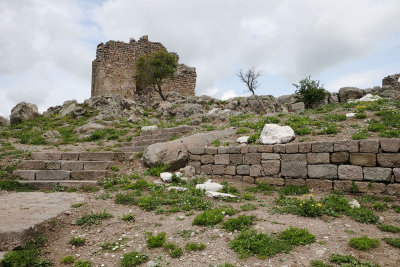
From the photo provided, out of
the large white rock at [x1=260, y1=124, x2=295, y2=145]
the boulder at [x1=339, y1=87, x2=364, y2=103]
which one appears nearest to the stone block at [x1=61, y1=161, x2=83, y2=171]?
the large white rock at [x1=260, y1=124, x2=295, y2=145]

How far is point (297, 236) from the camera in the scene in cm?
406

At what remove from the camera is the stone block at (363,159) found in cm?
596

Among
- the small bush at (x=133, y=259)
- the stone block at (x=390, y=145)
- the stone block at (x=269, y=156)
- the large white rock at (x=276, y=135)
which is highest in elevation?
the large white rock at (x=276, y=135)

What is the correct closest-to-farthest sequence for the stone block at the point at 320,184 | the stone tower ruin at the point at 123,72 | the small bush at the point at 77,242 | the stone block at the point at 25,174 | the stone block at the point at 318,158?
the small bush at the point at 77,242 → the stone block at the point at 320,184 → the stone block at the point at 318,158 → the stone block at the point at 25,174 → the stone tower ruin at the point at 123,72

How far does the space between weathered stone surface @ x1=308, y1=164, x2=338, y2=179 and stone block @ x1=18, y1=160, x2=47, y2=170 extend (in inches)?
326

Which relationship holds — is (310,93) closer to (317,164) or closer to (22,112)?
(317,164)

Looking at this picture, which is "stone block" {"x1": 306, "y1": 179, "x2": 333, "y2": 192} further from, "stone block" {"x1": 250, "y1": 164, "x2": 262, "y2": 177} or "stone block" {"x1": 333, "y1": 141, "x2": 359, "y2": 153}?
"stone block" {"x1": 250, "y1": 164, "x2": 262, "y2": 177}

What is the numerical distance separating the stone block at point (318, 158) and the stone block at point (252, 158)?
138 cm

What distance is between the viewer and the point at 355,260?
337 cm

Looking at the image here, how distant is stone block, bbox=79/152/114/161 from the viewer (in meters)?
9.45

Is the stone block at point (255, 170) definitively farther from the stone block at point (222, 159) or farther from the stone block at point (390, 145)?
the stone block at point (390, 145)

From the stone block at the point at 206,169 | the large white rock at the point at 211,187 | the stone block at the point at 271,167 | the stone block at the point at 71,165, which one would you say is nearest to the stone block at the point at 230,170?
the stone block at the point at 206,169

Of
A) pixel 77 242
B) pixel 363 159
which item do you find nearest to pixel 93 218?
pixel 77 242

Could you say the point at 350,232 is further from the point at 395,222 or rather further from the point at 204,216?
the point at 204,216
